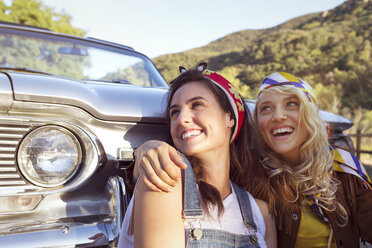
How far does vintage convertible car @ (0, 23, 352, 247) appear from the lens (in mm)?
1291

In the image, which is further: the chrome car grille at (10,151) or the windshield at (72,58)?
the windshield at (72,58)

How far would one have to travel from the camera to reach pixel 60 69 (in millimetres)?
2910

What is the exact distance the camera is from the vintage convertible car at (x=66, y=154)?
1.29m

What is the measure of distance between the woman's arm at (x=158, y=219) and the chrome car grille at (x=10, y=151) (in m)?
0.62

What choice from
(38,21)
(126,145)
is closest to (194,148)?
(126,145)

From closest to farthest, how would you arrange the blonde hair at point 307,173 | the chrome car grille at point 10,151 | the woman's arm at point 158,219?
the woman's arm at point 158,219 < the chrome car grille at point 10,151 < the blonde hair at point 307,173

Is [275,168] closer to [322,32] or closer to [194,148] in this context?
[194,148]

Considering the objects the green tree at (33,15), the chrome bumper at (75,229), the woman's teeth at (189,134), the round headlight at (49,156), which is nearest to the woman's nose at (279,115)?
the woman's teeth at (189,134)

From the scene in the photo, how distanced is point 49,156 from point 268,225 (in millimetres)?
1154

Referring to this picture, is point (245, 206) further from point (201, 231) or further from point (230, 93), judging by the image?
point (230, 93)

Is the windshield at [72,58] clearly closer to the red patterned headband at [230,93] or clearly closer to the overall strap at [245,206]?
the red patterned headband at [230,93]

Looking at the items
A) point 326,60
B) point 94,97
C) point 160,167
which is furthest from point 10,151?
point 326,60

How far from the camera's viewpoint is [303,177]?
1.79m

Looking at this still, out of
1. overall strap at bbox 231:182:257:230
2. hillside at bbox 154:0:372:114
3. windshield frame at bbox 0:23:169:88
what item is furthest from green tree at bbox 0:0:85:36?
overall strap at bbox 231:182:257:230
